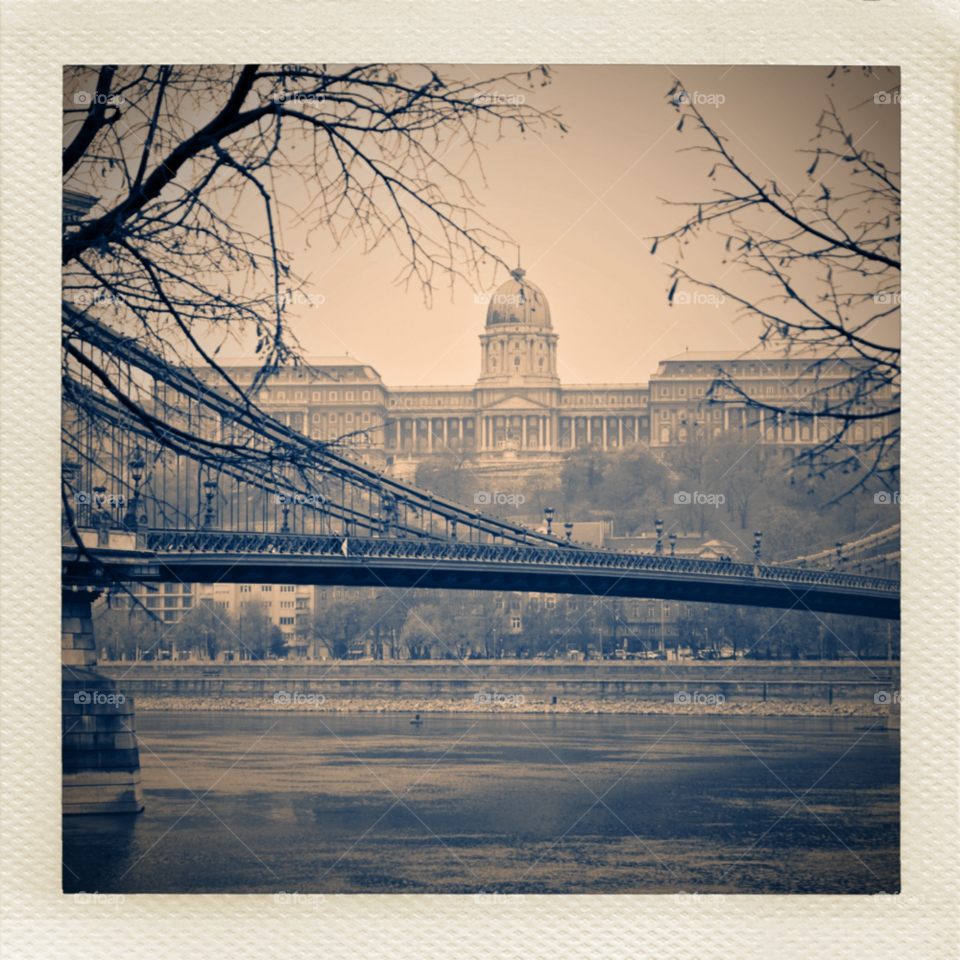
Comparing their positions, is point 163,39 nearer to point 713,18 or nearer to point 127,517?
point 713,18

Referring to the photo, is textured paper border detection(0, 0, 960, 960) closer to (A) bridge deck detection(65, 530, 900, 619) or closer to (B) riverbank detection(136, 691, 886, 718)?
(A) bridge deck detection(65, 530, 900, 619)

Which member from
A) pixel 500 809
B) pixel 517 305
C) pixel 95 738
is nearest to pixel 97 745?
pixel 95 738

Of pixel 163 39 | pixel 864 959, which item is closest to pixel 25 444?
pixel 163 39

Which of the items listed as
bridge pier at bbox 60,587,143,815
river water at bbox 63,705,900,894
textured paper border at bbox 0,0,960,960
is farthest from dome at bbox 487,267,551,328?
bridge pier at bbox 60,587,143,815

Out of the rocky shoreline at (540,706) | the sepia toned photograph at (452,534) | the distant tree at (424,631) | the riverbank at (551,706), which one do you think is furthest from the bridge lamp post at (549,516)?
the riverbank at (551,706)

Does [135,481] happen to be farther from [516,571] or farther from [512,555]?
[512,555]
